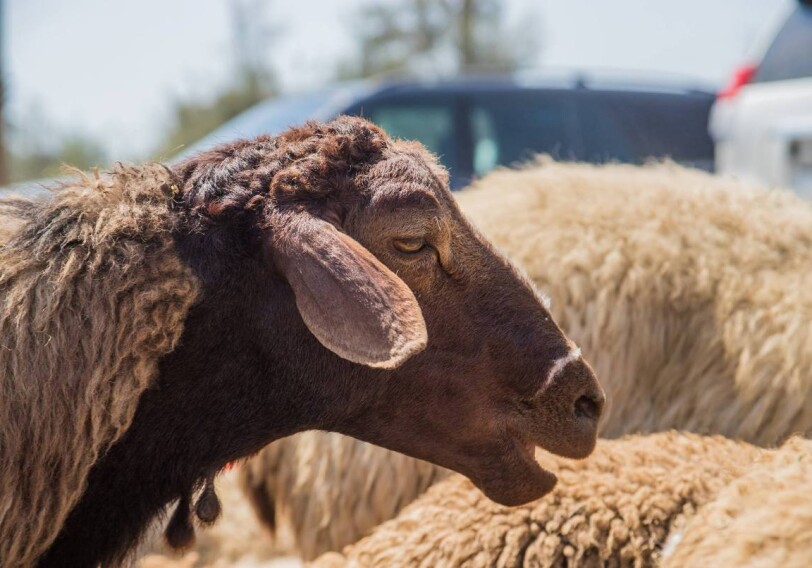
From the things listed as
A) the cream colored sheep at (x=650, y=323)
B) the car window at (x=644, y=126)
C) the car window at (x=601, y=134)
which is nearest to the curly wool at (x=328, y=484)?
the cream colored sheep at (x=650, y=323)

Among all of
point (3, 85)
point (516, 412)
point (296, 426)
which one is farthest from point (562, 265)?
point (3, 85)

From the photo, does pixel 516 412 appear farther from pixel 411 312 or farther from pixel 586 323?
pixel 586 323

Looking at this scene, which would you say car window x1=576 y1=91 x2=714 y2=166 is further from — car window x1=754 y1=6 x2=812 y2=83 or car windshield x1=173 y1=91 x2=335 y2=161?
car windshield x1=173 y1=91 x2=335 y2=161

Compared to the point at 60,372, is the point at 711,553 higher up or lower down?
lower down

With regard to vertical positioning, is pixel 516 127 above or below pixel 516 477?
below

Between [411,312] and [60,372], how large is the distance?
35.5 inches

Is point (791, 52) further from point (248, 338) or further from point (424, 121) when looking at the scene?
point (248, 338)

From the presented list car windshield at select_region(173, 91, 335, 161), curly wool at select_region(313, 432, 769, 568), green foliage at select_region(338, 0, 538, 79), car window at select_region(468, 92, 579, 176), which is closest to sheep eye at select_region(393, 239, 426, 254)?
curly wool at select_region(313, 432, 769, 568)

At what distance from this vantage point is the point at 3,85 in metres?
5.20

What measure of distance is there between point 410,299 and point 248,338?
496 millimetres

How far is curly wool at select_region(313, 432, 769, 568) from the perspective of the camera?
278 centimetres

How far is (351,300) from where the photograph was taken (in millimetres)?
2260

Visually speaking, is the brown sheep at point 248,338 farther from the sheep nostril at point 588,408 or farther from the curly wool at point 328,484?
the curly wool at point 328,484

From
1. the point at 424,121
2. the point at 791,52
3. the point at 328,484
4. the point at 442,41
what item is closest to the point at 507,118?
the point at 424,121
